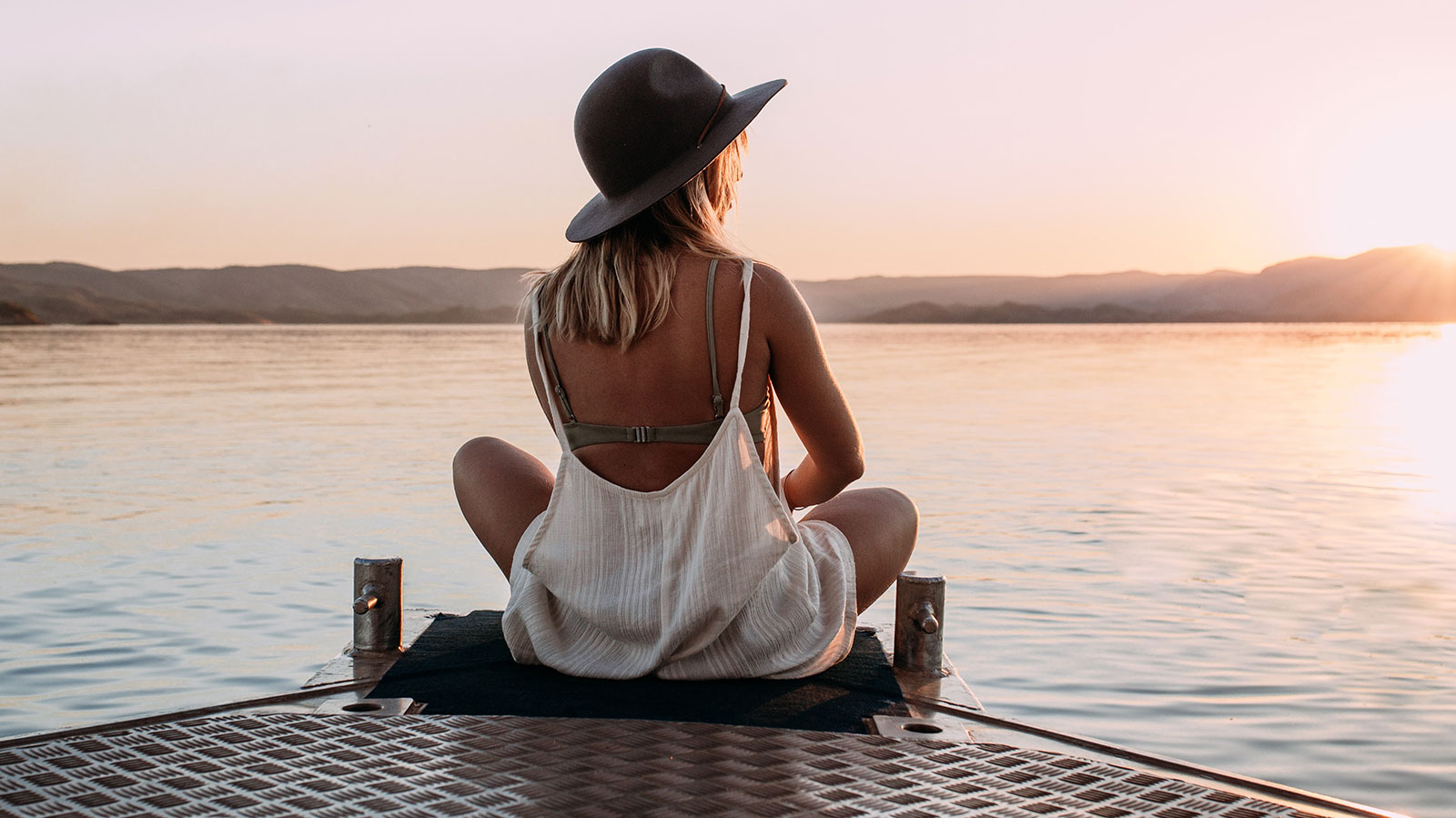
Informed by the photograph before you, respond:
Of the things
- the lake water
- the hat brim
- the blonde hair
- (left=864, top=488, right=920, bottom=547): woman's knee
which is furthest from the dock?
the lake water

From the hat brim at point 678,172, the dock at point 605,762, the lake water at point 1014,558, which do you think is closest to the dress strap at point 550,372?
the hat brim at point 678,172

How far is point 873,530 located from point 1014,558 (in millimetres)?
3947

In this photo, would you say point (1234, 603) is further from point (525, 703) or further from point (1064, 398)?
point (1064, 398)

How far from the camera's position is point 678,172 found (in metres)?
2.70

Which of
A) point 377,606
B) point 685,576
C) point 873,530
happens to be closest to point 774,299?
point 685,576

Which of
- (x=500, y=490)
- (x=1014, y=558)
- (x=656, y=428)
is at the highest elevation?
(x=656, y=428)

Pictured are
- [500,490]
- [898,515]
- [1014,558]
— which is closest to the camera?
[500,490]

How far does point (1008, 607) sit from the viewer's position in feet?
18.5

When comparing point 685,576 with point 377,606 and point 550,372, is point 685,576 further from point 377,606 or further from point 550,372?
point 377,606

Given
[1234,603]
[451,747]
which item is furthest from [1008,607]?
[451,747]

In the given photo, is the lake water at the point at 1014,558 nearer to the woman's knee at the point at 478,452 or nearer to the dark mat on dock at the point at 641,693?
the dark mat on dock at the point at 641,693

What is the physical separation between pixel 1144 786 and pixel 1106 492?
744cm

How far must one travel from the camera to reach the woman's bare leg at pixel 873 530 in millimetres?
3033

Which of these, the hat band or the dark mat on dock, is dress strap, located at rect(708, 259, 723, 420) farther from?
the dark mat on dock
